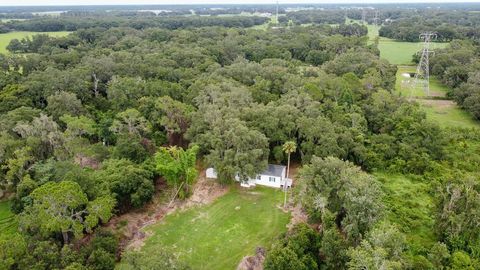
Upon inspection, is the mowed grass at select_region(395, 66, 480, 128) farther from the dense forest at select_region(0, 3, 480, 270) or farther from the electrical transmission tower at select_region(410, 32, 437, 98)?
the dense forest at select_region(0, 3, 480, 270)

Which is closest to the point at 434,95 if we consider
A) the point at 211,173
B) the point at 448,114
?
the point at 448,114

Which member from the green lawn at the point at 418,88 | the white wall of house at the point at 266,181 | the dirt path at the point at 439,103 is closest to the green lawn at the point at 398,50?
the green lawn at the point at 418,88

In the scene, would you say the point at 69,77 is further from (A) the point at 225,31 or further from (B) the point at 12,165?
(A) the point at 225,31

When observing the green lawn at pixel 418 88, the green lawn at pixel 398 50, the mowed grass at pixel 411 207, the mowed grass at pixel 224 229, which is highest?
the green lawn at pixel 398 50

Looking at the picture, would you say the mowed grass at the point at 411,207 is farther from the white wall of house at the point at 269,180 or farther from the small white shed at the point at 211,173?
the small white shed at the point at 211,173

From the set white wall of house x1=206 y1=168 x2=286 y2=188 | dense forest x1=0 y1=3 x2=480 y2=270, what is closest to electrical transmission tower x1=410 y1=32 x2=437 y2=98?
dense forest x1=0 y1=3 x2=480 y2=270

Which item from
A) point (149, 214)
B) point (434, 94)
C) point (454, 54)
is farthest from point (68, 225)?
point (454, 54)
